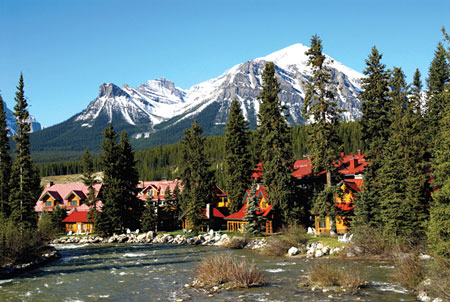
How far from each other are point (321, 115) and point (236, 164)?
2180 cm

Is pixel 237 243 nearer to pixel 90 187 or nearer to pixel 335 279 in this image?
pixel 335 279

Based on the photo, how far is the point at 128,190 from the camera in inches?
2689

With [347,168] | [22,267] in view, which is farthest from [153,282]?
[347,168]

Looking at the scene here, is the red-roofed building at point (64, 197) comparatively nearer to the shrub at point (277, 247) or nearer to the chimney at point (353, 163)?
the chimney at point (353, 163)

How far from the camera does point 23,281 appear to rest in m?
29.8

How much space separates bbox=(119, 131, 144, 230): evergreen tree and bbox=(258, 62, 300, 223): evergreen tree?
2422cm

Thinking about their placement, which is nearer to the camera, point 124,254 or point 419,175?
point 419,175

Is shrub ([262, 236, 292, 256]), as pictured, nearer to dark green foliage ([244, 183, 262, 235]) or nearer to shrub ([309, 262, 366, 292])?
dark green foliage ([244, 183, 262, 235])

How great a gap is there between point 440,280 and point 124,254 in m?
34.1

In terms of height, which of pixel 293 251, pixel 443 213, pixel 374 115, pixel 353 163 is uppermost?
pixel 374 115

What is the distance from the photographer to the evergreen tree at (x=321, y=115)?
147ft

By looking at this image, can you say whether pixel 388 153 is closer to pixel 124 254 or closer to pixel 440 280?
pixel 440 280

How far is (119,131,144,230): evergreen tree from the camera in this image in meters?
67.2

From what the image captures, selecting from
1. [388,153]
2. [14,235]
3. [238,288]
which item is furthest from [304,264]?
[14,235]
